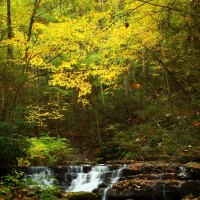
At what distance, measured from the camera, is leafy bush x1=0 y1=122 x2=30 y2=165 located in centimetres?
999

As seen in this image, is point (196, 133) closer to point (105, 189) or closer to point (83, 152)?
point (105, 189)

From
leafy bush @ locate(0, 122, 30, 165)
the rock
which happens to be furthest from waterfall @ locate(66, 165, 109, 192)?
the rock

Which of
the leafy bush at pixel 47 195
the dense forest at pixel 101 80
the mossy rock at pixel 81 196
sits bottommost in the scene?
the mossy rock at pixel 81 196

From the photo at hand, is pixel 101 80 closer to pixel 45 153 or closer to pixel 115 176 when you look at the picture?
pixel 45 153

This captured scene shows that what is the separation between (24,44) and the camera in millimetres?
A: 10625

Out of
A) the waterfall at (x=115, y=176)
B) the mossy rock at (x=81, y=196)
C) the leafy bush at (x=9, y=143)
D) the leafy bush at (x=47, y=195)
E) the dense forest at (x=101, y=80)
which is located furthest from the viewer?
the dense forest at (x=101, y=80)

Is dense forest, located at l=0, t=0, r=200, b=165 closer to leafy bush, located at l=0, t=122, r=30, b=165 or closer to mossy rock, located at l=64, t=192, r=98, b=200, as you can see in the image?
leafy bush, located at l=0, t=122, r=30, b=165

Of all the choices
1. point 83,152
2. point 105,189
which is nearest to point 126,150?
point 83,152

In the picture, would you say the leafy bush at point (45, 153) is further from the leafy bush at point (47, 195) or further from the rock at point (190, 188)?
the rock at point (190, 188)

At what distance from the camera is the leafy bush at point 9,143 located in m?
9.99

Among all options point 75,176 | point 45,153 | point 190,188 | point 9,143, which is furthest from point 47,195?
point 45,153

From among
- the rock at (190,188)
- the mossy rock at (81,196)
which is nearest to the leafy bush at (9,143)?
the mossy rock at (81,196)

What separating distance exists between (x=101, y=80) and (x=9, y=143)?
20.9ft

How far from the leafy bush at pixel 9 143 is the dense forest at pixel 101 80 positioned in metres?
0.03
